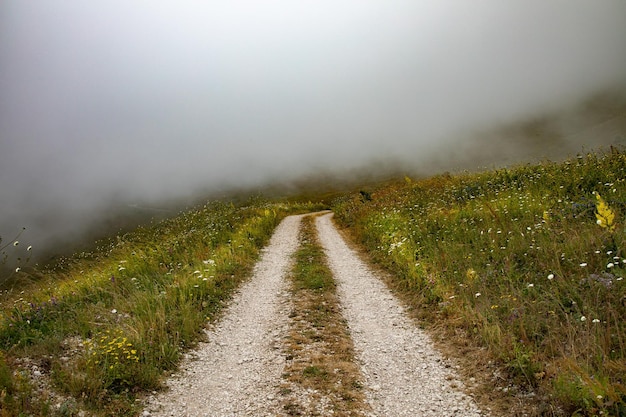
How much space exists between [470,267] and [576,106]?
221767 mm

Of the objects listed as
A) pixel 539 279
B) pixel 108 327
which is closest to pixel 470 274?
pixel 539 279

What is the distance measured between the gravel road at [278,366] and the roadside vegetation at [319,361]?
209 mm

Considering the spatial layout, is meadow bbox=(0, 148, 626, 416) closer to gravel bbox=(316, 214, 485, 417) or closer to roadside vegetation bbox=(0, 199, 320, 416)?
roadside vegetation bbox=(0, 199, 320, 416)

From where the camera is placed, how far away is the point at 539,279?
764 centimetres

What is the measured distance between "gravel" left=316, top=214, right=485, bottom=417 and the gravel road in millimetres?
15

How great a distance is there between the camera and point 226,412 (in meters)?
5.70

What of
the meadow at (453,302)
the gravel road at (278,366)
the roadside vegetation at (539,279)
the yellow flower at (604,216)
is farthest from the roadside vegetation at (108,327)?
the yellow flower at (604,216)

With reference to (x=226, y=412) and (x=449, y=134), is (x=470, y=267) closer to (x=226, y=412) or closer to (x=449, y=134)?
(x=226, y=412)

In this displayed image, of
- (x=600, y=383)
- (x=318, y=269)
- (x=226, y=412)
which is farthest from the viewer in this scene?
(x=318, y=269)

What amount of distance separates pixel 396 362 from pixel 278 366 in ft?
7.56

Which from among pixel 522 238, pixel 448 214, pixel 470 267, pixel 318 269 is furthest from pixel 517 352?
pixel 448 214

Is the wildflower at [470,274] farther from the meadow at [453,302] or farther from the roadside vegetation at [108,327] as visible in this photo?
the roadside vegetation at [108,327]

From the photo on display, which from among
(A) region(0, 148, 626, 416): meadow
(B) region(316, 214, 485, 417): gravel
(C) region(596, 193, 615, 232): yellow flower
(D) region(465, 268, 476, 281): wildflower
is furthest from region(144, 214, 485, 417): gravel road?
(C) region(596, 193, 615, 232): yellow flower

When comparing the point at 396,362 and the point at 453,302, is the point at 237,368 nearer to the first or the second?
the point at 396,362
